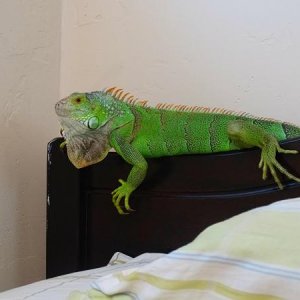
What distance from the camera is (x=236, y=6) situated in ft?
4.63

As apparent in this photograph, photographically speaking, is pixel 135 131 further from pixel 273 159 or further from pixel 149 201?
pixel 273 159

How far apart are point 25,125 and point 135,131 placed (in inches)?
25.9

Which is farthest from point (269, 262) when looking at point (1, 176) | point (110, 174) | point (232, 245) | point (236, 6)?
point (1, 176)

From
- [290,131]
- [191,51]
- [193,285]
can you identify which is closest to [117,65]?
[191,51]

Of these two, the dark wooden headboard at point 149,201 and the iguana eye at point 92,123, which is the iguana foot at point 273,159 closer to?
the dark wooden headboard at point 149,201

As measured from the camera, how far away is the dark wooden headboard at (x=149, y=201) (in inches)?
44.2

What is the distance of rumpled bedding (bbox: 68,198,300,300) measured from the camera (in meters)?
0.60

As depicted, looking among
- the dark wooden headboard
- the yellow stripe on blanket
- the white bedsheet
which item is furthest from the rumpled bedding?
the dark wooden headboard

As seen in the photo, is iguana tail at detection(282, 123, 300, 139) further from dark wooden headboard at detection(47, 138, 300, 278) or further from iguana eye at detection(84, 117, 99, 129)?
iguana eye at detection(84, 117, 99, 129)

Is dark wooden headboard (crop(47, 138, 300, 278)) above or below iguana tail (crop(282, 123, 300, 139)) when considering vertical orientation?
below

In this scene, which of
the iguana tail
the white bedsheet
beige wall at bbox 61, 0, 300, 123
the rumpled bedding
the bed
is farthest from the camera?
beige wall at bbox 61, 0, 300, 123

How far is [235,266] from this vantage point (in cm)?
63

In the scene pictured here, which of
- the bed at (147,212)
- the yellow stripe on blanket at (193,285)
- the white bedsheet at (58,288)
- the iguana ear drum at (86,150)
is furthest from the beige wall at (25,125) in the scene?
the yellow stripe on blanket at (193,285)

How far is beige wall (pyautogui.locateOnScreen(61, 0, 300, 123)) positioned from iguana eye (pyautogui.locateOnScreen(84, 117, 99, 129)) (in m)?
0.43
